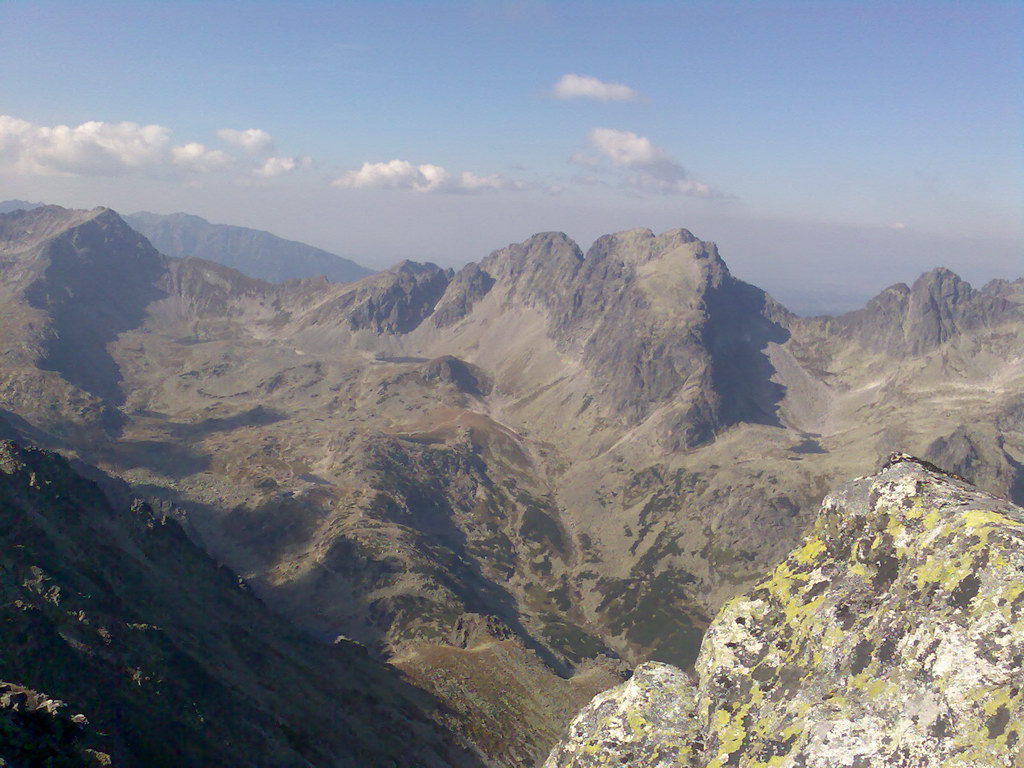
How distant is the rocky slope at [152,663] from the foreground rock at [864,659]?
72.2ft

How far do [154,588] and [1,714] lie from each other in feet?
259

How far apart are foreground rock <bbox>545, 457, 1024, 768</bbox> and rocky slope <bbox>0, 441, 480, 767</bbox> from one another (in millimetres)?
22002

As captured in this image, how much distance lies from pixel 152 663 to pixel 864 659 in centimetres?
6492

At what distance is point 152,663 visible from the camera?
5966cm

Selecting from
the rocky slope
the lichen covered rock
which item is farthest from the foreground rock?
the rocky slope

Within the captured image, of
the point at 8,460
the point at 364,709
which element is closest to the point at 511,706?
the point at 364,709

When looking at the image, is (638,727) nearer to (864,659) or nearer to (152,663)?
(864,659)

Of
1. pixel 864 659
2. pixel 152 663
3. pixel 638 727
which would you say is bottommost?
pixel 152 663

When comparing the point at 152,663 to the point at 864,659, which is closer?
the point at 864,659

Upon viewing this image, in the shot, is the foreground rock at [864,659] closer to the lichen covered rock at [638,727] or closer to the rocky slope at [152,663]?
the lichen covered rock at [638,727]

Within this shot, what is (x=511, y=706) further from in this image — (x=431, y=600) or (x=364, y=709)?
(x=431, y=600)

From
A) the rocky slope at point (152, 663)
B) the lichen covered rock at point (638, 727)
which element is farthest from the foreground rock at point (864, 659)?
the rocky slope at point (152, 663)

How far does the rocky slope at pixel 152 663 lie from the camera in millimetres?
45812

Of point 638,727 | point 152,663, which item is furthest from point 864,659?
point 152,663
